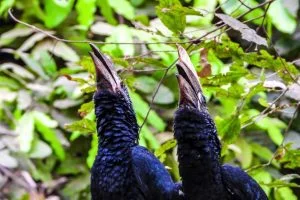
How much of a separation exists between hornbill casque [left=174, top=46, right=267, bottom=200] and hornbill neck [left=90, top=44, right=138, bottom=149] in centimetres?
14

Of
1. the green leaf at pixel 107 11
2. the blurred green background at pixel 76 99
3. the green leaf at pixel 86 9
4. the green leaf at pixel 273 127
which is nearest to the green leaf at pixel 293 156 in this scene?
the blurred green background at pixel 76 99

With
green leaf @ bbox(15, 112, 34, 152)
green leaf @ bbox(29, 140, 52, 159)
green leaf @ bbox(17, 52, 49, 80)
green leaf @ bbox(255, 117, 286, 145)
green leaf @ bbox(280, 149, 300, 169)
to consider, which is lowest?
green leaf @ bbox(29, 140, 52, 159)

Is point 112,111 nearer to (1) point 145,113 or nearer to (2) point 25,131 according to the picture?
(1) point 145,113

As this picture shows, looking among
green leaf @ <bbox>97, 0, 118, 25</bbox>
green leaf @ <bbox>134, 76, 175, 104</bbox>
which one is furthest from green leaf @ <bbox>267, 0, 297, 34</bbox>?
green leaf @ <bbox>97, 0, 118, 25</bbox>

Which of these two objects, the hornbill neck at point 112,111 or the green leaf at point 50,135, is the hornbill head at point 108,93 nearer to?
the hornbill neck at point 112,111

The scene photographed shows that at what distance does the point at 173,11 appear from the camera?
125 centimetres

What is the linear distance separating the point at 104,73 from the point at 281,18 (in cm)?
140

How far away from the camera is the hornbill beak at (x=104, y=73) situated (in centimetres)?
112

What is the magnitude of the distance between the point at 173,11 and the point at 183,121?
10.8 inches

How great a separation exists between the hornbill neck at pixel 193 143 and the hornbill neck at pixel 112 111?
0.47 feet

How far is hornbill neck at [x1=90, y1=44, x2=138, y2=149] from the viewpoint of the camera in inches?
45.1

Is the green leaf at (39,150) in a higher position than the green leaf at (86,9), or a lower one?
lower

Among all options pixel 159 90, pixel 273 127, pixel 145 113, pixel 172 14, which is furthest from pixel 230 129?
pixel 159 90

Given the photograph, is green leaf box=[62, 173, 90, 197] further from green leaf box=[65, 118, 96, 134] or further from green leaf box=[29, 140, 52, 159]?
green leaf box=[65, 118, 96, 134]
